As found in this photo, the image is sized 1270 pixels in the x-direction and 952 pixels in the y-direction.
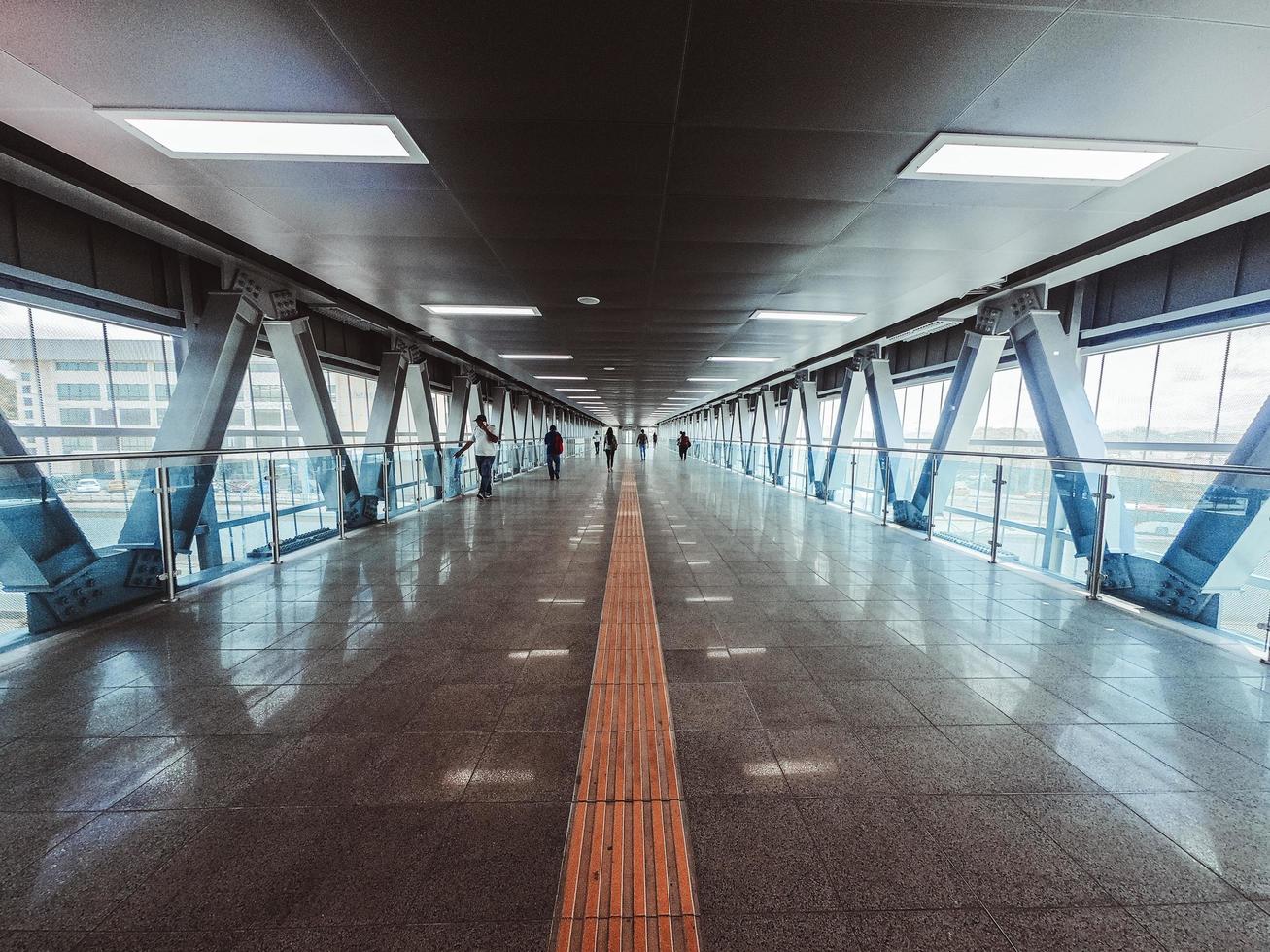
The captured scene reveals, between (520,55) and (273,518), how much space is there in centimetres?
521

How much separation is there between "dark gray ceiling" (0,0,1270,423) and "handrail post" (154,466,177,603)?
7.46ft

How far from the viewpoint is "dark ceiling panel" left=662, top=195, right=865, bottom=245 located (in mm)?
4094

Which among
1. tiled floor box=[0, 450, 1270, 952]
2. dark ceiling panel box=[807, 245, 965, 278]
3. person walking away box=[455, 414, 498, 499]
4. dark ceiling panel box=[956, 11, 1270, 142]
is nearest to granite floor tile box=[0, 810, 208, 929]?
tiled floor box=[0, 450, 1270, 952]

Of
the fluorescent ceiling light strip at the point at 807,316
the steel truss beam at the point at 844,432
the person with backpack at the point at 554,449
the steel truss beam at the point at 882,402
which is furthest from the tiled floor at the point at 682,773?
the person with backpack at the point at 554,449

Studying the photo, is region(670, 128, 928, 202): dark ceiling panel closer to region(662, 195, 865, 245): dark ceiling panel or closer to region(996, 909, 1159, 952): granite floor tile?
region(662, 195, 865, 245): dark ceiling panel

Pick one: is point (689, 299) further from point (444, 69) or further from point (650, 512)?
point (444, 69)

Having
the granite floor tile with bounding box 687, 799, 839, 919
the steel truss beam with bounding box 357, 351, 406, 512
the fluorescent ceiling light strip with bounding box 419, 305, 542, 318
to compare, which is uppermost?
the fluorescent ceiling light strip with bounding box 419, 305, 542, 318

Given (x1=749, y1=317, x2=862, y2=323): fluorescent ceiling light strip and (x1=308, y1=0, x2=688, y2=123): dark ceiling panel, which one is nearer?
(x1=308, y1=0, x2=688, y2=123): dark ceiling panel

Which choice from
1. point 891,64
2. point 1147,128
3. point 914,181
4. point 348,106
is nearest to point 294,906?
point 348,106

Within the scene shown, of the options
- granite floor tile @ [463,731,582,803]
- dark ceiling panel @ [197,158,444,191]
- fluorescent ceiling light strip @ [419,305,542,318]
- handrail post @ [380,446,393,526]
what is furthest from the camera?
handrail post @ [380,446,393,526]

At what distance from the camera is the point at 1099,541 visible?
15.0 feet

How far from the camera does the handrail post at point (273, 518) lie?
5.57m

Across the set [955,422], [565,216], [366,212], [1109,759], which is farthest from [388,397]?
[1109,759]

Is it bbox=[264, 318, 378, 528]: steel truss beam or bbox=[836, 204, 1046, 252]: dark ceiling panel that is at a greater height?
bbox=[836, 204, 1046, 252]: dark ceiling panel
